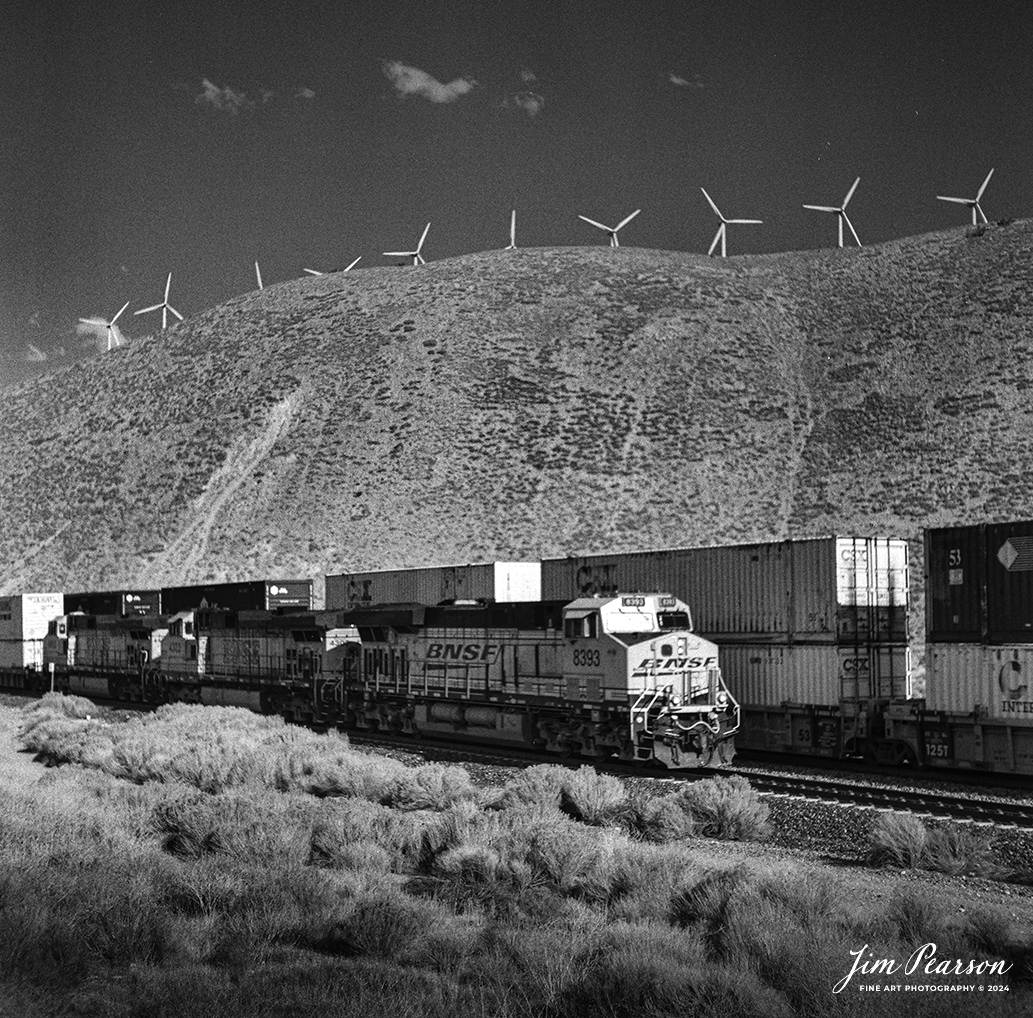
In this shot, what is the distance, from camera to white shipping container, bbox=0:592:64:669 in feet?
177

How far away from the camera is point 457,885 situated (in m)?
13.2

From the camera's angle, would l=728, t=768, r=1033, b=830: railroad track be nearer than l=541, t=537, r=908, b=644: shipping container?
Yes

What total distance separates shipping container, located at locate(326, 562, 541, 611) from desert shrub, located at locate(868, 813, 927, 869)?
1912cm

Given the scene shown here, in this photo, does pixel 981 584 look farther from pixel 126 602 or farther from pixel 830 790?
pixel 126 602

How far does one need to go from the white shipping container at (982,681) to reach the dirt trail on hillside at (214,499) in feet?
201

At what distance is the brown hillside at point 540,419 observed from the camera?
73.9 meters

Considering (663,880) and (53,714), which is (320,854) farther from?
(53,714)

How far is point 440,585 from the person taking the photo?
125 feet

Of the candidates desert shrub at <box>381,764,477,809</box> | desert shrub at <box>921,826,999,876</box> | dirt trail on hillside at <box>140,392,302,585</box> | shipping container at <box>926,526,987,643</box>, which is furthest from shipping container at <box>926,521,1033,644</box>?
dirt trail on hillside at <box>140,392,302,585</box>

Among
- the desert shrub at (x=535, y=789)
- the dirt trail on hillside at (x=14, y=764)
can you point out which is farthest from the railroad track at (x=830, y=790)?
the dirt trail on hillside at (x=14, y=764)

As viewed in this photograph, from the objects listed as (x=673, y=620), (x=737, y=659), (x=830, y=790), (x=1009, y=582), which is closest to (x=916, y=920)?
(x=830, y=790)

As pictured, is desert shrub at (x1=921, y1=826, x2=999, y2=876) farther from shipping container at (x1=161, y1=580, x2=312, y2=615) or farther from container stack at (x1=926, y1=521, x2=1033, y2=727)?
shipping container at (x1=161, y1=580, x2=312, y2=615)

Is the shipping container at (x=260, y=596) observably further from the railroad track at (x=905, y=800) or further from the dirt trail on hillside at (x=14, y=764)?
the railroad track at (x=905, y=800)

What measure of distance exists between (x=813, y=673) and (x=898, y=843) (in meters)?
11.7
